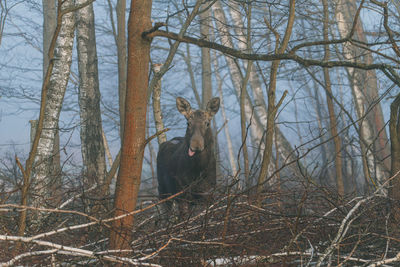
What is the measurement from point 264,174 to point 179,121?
16.3 m

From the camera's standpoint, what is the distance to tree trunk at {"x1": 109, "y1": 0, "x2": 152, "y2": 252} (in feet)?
11.9

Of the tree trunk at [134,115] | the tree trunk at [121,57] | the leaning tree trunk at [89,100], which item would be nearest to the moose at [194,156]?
the leaning tree trunk at [89,100]

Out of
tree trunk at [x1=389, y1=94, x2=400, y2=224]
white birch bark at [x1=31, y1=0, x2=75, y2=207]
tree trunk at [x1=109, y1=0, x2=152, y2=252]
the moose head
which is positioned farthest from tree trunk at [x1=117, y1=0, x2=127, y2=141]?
tree trunk at [x1=389, y1=94, x2=400, y2=224]

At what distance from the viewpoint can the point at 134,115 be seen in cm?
370

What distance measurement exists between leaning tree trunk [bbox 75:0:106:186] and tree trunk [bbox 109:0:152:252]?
17.2 feet

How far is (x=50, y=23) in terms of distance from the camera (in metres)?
14.7

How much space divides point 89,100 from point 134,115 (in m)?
6.24

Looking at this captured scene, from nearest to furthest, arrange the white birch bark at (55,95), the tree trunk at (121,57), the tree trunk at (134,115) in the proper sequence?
the tree trunk at (134,115) < the white birch bark at (55,95) < the tree trunk at (121,57)

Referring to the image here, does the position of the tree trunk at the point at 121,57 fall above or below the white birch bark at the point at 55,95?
above

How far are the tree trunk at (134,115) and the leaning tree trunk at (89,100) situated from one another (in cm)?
524

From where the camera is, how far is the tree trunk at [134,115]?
364 cm

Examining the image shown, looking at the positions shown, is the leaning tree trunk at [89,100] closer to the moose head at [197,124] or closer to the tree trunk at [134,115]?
the moose head at [197,124]

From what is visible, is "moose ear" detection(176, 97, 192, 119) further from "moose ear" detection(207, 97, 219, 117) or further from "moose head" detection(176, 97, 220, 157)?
"moose ear" detection(207, 97, 219, 117)

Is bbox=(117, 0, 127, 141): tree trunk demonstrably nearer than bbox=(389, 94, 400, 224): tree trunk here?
No
